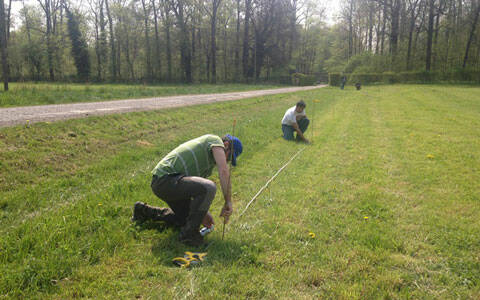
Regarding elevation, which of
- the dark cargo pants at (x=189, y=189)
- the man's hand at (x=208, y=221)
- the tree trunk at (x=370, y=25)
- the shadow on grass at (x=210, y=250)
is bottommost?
the shadow on grass at (x=210, y=250)

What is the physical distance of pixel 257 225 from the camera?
4.08m

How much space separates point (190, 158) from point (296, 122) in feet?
21.0

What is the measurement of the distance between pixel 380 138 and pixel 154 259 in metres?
8.39

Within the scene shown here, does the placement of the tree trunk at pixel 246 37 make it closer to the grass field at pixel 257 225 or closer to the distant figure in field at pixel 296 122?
the distant figure in field at pixel 296 122

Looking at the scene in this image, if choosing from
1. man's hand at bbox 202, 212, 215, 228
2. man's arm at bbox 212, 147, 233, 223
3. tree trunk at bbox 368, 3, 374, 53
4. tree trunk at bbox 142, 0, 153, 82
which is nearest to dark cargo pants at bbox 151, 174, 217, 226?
man's arm at bbox 212, 147, 233, 223

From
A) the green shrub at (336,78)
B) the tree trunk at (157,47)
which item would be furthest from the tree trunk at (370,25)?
the tree trunk at (157,47)

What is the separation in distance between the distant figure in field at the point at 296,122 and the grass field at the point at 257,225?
1239mm

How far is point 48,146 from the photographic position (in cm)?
636

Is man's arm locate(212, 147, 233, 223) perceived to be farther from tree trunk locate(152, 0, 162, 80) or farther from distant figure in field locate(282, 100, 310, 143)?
tree trunk locate(152, 0, 162, 80)

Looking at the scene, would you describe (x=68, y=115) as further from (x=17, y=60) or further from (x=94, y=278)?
(x=17, y=60)

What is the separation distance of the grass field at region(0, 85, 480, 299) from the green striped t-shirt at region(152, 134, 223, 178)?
2.97ft

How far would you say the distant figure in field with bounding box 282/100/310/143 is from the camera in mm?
9180

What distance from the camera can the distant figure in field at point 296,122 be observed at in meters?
9.18

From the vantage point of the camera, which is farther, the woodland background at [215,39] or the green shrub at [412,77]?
the woodland background at [215,39]
